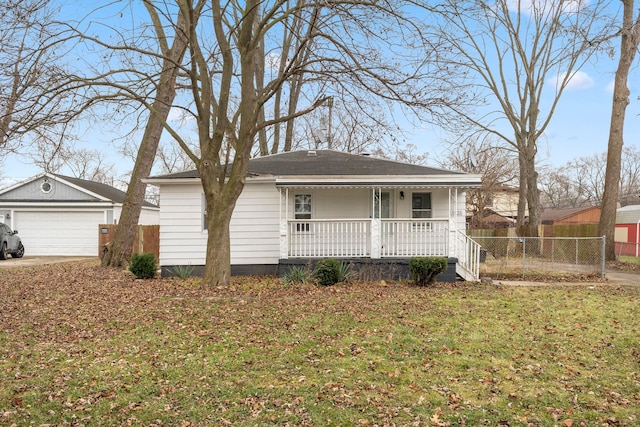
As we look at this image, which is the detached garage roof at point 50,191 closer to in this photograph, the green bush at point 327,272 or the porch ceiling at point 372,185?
the porch ceiling at point 372,185

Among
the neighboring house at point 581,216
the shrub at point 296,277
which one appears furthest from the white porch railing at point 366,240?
the neighboring house at point 581,216

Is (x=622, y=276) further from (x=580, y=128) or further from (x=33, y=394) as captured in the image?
(x=33, y=394)

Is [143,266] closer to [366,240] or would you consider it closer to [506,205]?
[366,240]

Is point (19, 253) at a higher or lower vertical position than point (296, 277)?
higher

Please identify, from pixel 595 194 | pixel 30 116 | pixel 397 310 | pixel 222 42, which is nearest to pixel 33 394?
pixel 397 310

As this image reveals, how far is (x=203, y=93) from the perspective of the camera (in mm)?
10867

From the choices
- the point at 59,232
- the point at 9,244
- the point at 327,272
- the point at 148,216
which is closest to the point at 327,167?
the point at 327,272

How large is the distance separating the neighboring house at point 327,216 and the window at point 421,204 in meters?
0.03

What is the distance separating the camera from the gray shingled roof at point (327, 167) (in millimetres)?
13203

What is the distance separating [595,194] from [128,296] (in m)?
61.8

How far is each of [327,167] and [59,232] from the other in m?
16.2

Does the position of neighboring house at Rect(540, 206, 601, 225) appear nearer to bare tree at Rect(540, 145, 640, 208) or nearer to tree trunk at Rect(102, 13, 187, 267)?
bare tree at Rect(540, 145, 640, 208)

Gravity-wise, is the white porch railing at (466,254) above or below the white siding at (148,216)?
below

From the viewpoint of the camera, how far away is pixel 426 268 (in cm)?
1130
